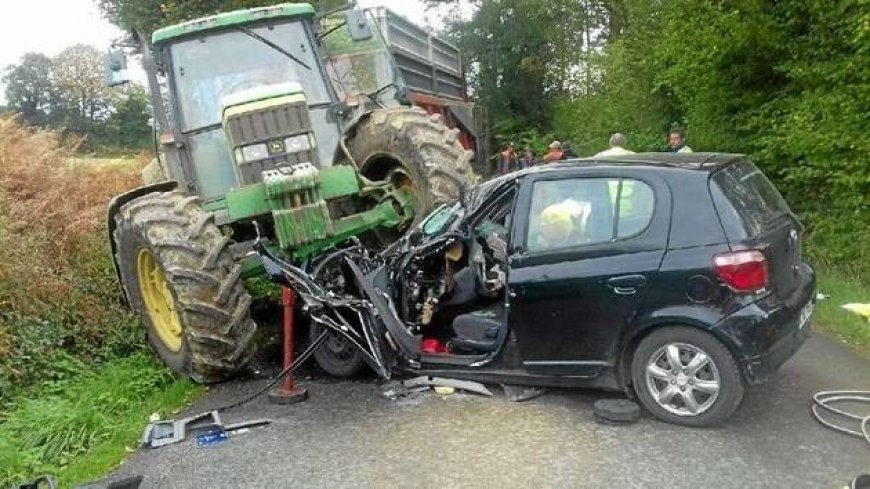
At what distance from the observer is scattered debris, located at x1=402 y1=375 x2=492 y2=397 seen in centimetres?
579

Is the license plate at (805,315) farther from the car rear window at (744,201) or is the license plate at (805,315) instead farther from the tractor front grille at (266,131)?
the tractor front grille at (266,131)

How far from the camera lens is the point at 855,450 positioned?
4570 millimetres

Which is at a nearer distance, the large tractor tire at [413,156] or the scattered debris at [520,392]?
the scattered debris at [520,392]

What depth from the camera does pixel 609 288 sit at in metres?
4.96

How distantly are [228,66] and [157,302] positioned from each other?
230cm

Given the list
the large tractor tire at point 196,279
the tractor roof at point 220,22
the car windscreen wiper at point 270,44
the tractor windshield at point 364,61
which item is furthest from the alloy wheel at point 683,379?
the tractor windshield at point 364,61

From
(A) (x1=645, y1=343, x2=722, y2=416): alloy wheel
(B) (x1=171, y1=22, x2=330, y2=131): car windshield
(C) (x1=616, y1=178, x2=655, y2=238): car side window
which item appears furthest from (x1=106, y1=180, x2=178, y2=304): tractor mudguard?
(A) (x1=645, y1=343, x2=722, y2=416): alloy wheel

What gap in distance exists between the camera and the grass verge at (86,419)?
5.46 metres

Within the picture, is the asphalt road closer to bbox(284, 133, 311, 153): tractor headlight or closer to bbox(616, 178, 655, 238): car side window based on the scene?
bbox(616, 178, 655, 238): car side window

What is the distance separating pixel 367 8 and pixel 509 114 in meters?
18.6

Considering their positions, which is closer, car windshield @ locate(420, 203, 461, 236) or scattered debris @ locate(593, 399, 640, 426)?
scattered debris @ locate(593, 399, 640, 426)

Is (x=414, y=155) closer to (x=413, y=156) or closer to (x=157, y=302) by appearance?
(x=413, y=156)

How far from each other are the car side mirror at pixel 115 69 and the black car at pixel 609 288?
294 centimetres

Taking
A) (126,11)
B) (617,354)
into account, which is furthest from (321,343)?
(126,11)
